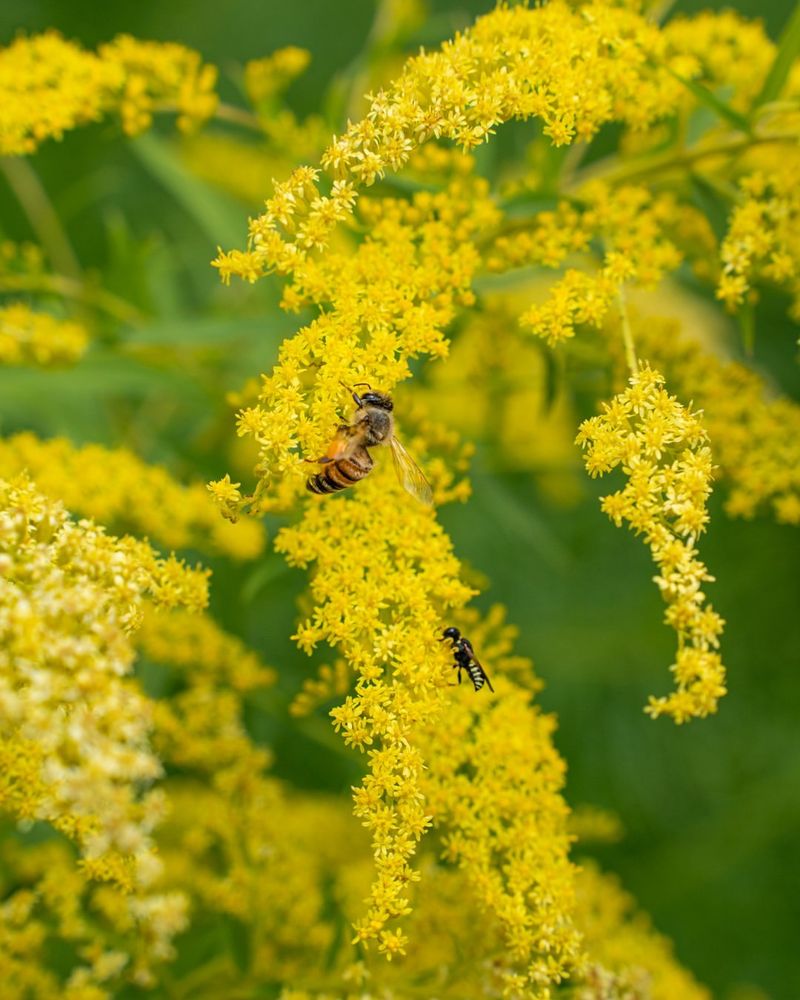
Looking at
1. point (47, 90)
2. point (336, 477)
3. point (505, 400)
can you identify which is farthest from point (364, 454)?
point (505, 400)

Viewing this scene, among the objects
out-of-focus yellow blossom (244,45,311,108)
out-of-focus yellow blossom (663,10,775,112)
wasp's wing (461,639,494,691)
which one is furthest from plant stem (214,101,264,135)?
wasp's wing (461,639,494,691)

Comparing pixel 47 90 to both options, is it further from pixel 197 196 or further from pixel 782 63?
pixel 782 63

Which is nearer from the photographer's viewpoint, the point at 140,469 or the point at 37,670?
the point at 37,670

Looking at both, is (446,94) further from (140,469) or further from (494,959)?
(494,959)

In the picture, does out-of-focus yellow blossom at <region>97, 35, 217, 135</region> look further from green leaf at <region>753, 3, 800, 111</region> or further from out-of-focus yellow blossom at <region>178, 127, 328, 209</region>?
green leaf at <region>753, 3, 800, 111</region>

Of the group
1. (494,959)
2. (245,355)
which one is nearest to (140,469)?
(245,355)

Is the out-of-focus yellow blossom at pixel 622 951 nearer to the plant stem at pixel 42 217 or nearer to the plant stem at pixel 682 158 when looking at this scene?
the plant stem at pixel 682 158

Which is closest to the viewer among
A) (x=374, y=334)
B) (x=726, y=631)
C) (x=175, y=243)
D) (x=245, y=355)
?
(x=374, y=334)
